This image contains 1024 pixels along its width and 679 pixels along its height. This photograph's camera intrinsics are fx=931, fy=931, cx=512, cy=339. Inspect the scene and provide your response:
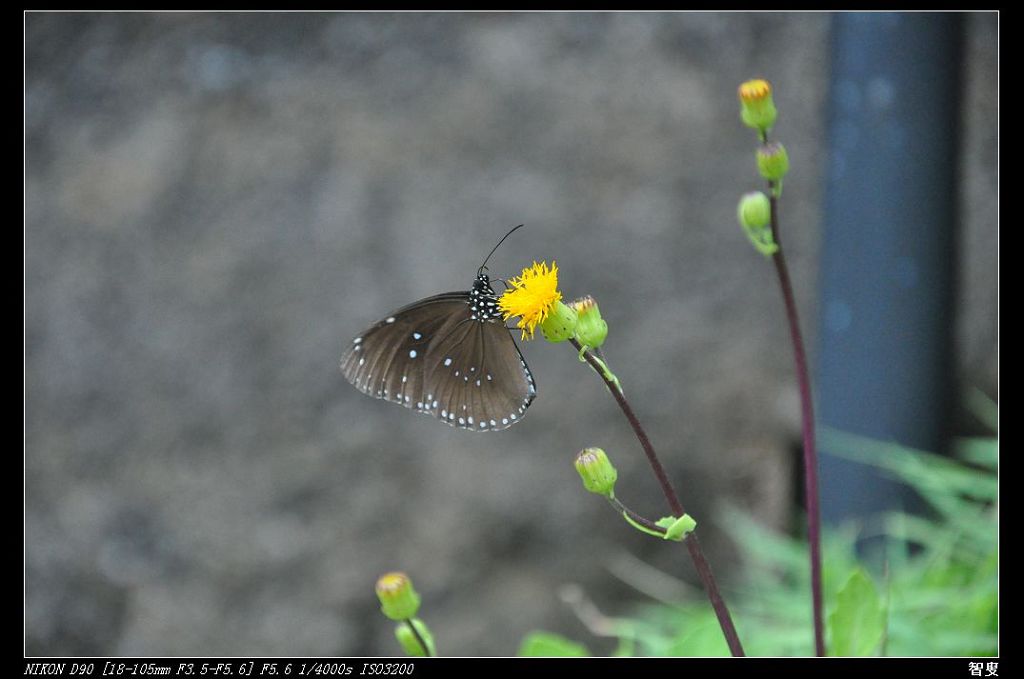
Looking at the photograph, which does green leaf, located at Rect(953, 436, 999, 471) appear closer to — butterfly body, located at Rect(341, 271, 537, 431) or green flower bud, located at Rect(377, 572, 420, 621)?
butterfly body, located at Rect(341, 271, 537, 431)

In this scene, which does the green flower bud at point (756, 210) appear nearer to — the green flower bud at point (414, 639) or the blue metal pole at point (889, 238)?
the green flower bud at point (414, 639)

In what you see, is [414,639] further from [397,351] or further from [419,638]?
[397,351]

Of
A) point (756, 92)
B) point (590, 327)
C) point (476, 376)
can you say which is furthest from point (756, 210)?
point (476, 376)

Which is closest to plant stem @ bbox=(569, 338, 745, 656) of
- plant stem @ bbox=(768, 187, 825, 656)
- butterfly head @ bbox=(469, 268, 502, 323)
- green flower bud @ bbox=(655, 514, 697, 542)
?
green flower bud @ bbox=(655, 514, 697, 542)

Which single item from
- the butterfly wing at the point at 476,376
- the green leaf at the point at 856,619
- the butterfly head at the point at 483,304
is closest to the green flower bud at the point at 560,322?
the butterfly wing at the point at 476,376

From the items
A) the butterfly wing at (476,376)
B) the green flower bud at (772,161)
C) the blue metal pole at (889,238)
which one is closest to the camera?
the green flower bud at (772,161)

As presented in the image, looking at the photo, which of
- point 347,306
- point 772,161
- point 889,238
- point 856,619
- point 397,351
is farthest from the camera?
point 347,306

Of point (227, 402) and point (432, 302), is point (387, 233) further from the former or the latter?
point (432, 302)
